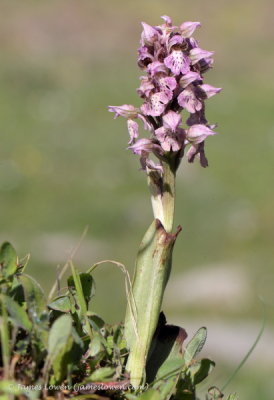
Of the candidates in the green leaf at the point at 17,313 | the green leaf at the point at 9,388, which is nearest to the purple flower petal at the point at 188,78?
the green leaf at the point at 17,313

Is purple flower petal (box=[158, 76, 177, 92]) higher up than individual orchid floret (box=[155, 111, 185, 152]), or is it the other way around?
purple flower petal (box=[158, 76, 177, 92])

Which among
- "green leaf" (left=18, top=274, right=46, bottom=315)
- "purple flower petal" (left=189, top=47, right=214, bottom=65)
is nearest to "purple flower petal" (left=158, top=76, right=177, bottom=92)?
"purple flower petal" (left=189, top=47, right=214, bottom=65)

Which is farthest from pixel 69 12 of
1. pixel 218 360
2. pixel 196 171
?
pixel 218 360

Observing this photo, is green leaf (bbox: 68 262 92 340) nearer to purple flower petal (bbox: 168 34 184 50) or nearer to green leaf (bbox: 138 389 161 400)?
green leaf (bbox: 138 389 161 400)

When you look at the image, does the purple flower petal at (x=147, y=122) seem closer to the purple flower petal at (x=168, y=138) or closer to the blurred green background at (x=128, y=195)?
the purple flower petal at (x=168, y=138)

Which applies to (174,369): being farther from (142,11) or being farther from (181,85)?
(142,11)

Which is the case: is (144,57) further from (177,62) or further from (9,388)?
(9,388)

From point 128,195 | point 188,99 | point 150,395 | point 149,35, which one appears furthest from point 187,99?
point 128,195
